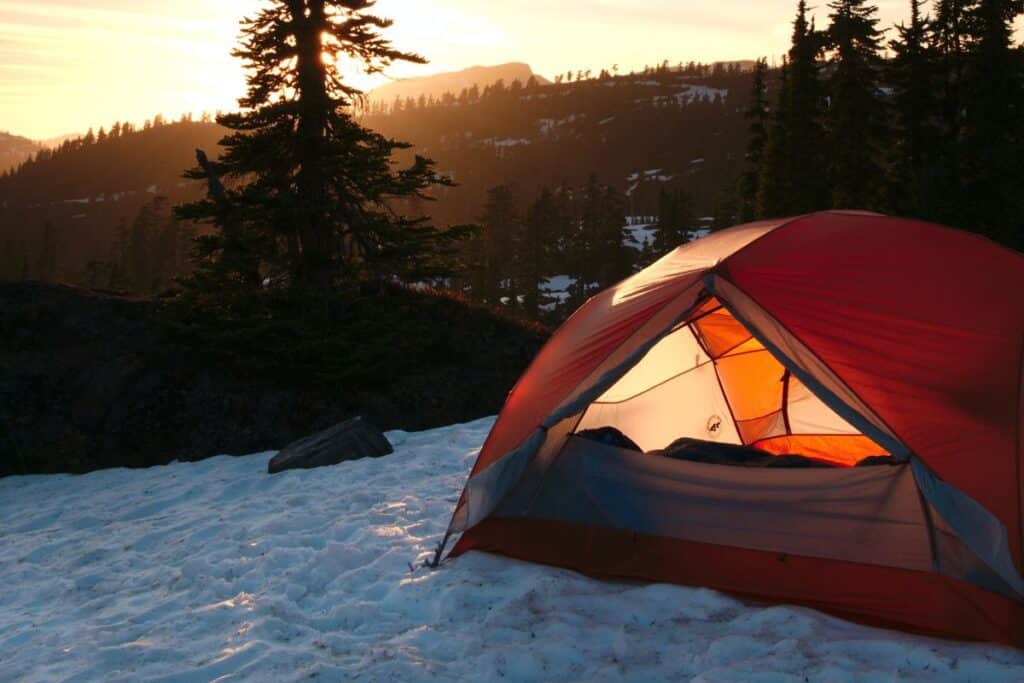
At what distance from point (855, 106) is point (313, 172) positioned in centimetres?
2544

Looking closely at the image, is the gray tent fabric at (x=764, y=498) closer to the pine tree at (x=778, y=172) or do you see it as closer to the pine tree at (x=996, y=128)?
the pine tree at (x=996, y=128)

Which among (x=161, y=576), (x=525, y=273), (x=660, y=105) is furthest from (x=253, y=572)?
(x=660, y=105)

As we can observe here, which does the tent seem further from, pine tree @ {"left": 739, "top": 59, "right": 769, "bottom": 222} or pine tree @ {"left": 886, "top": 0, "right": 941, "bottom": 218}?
pine tree @ {"left": 739, "top": 59, "right": 769, "bottom": 222}

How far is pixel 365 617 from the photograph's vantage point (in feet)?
17.1

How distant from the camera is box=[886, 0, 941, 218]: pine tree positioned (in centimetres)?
3006

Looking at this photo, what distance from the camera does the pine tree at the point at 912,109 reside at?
3006 centimetres

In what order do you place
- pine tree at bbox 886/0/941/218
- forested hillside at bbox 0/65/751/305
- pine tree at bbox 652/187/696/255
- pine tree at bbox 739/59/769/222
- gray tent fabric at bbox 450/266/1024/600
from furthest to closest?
1. forested hillside at bbox 0/65/751/305
2. pine tree at bbox 652/187/696/255
3. pine tree at bbox 739/59/769/222
4. pine tree at bbox 886/0/941/218
5. gray tent fabric at bbox 450/266/1024/600

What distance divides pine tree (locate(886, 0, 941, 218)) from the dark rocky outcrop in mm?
23941

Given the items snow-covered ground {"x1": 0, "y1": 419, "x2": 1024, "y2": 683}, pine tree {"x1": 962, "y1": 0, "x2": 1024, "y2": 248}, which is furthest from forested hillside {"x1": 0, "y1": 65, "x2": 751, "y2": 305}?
snow-covered ground {"x1": 0, "y1": 419, "x2": 1024, "y2": 683}

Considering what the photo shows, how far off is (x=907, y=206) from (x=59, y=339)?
1186 inches

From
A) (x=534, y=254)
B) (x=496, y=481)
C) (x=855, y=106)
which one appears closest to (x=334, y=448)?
(x=496, y=481)

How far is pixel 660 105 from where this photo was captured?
642ft

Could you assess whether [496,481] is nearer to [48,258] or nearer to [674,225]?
[674,225]

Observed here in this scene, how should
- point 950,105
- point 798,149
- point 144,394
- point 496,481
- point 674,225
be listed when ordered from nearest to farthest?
1. point 496,481
2. point 144,394
3. point 950,105
4. point 798,149
5. point 674,225
